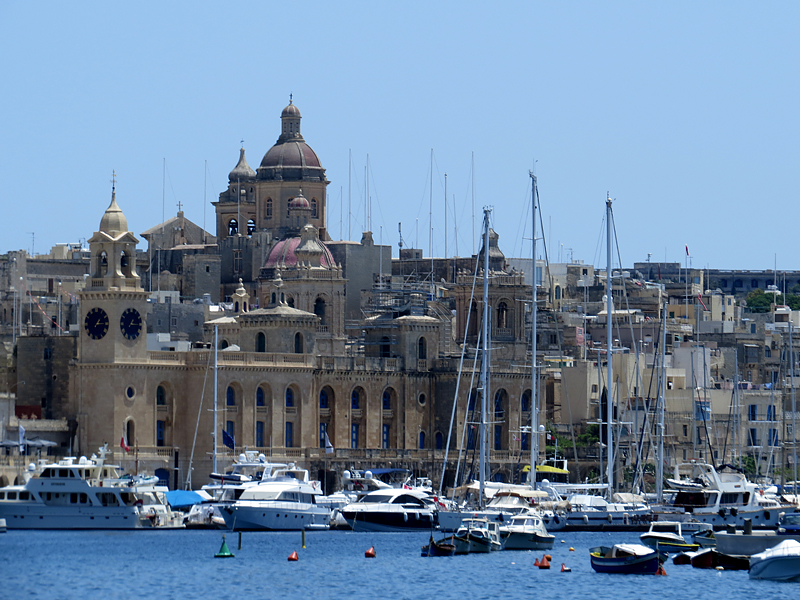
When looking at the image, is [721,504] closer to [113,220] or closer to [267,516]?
[267,516]

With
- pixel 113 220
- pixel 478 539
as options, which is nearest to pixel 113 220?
pixel 113 220

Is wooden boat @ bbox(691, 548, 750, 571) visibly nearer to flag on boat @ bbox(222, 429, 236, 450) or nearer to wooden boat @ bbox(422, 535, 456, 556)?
wooden boat @ bbox(422, 535, 456, 556)

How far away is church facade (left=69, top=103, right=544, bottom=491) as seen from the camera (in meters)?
122

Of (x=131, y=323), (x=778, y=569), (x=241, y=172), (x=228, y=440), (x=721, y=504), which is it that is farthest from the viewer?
(x=241, y=172)

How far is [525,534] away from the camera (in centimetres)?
9506

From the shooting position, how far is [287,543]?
331 ft

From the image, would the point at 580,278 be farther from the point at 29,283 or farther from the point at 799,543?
the point at 799,543

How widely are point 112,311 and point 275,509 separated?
21.0 m

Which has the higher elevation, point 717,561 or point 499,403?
point 499,403

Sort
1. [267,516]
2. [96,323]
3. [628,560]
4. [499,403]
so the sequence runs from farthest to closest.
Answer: [499,403], [96,323], [267,516], [628,560]

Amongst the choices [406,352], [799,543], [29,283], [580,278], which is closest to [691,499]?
[799,543]

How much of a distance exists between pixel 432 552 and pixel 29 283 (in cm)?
7404

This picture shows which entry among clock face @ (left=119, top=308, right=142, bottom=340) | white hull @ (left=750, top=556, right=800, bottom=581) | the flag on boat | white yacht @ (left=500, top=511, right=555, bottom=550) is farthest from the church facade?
white hull @ (left=750, top=556, right=800, bottom=581)

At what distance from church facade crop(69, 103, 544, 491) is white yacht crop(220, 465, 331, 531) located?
8170 millimetres
